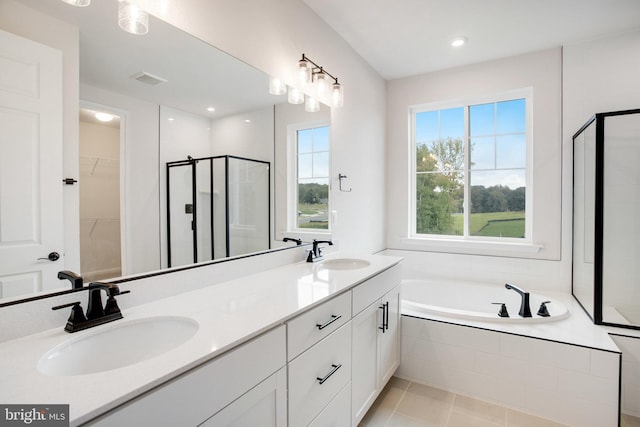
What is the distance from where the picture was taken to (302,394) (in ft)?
3.94

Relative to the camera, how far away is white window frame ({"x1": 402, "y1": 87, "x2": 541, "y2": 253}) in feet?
9.84

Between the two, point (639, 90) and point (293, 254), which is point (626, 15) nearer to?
point (639, 90)

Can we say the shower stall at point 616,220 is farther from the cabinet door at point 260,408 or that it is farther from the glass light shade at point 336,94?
the cabinet door at point 260,408

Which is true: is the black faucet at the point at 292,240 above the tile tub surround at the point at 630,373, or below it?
above

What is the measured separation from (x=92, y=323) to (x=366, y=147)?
261 cm

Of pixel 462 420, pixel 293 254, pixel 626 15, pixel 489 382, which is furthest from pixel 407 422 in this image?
pixel 626 15

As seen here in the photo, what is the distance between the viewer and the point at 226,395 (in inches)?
34.5

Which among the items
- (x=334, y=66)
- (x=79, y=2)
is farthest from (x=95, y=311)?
(x=334, y=66)

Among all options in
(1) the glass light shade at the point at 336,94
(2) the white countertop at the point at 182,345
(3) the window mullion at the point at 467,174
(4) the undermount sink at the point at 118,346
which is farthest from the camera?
(3) the window mullion at the point at 467,174

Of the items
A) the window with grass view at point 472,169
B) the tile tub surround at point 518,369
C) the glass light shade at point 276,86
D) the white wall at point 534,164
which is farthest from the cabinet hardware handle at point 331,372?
the window with grass view at point 472,169

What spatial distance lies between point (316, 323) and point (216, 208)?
29.9 inches

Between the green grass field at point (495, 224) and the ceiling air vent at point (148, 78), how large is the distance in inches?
118

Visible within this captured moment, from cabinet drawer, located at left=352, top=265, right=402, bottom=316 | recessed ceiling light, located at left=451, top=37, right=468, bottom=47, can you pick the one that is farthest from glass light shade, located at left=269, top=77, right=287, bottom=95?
recessed ceiling light, located at left=451, top=37, right=468, bottom=47

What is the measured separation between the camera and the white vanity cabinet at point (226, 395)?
2.27ft
